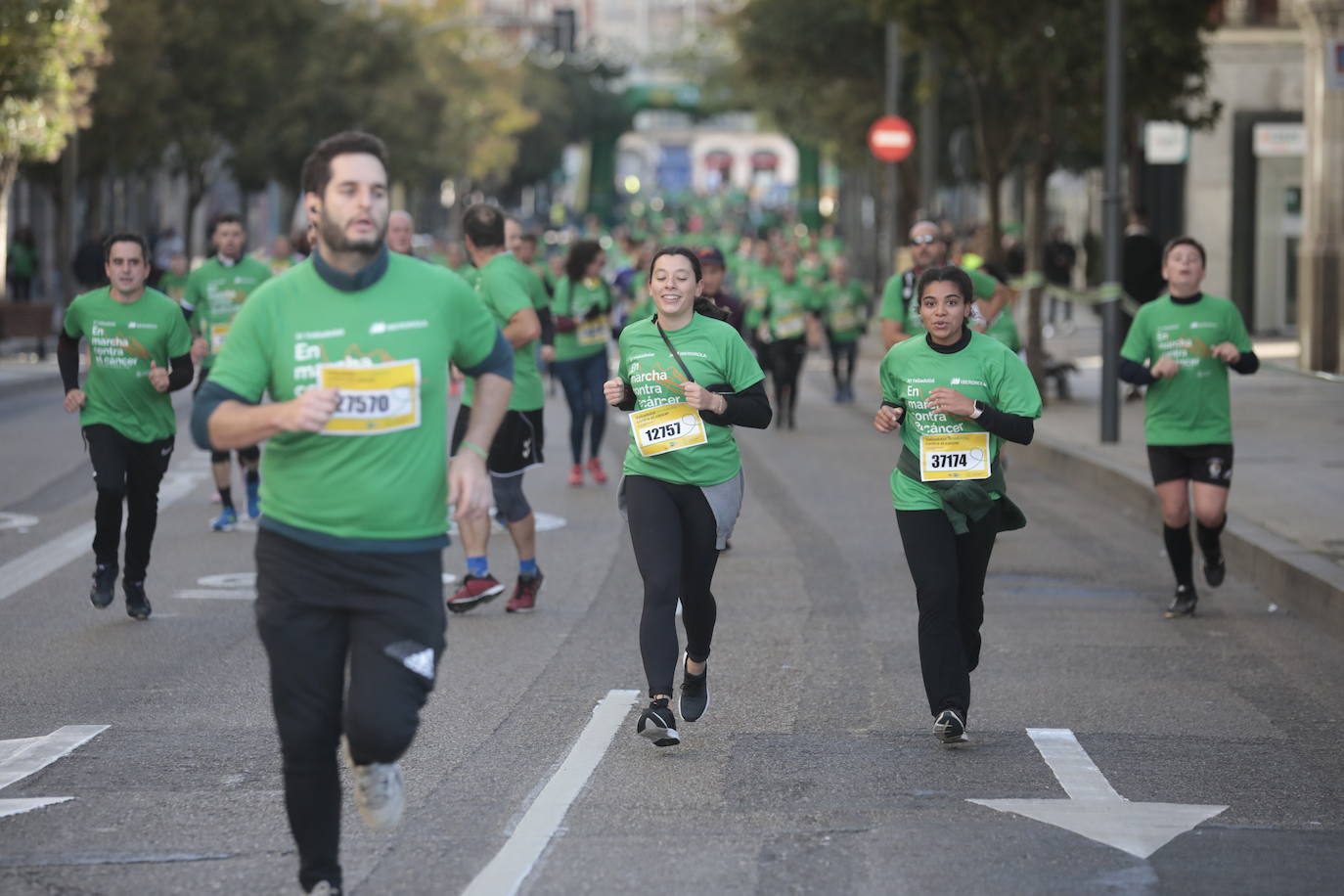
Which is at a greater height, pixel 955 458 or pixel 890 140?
pixel 890 140

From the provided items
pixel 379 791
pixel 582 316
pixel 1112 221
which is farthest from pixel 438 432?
pixel 1112 221

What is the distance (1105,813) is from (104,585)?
5.33 m

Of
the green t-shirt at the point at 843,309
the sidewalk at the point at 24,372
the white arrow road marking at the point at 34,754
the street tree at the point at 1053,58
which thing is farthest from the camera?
the sidewalk at the point at 24,372

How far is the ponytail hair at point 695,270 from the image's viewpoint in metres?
7.96

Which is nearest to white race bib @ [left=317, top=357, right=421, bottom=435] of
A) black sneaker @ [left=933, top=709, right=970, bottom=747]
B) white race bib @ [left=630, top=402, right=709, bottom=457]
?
white race bib @ [left=630, top=402, right=709, bottom=457]

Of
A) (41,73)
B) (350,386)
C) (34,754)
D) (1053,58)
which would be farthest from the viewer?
(41,73)

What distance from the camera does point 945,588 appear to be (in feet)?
25.3

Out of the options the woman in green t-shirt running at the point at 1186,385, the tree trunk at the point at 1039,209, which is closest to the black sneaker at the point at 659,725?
the woman in green t-shirt running at the point at 1186,385

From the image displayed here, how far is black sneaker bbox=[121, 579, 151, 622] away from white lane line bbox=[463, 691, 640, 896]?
2815 millimetres

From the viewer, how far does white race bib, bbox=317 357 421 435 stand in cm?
527

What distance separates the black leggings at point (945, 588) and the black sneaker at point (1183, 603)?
325cm

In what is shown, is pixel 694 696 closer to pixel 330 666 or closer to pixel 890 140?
pixel 330 666

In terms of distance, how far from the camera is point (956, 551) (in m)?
7.90

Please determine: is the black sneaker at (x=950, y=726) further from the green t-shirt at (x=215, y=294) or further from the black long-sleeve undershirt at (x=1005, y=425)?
the green t-shirt at (x=215, y=294)
